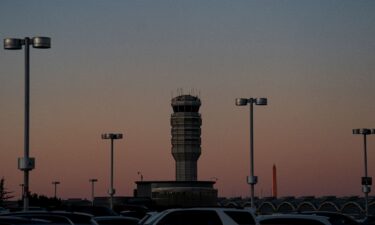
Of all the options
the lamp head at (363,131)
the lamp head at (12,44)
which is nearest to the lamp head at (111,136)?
the lamp head at (363,131)

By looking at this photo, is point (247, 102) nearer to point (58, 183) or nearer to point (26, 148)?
point (26, 148)

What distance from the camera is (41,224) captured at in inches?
721

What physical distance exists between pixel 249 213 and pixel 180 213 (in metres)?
2.05

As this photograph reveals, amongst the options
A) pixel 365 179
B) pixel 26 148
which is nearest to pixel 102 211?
pixel 26 148

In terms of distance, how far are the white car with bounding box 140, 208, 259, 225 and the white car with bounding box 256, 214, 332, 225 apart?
0.65 meters

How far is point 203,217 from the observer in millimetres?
23875

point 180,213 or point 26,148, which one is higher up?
point 26,148

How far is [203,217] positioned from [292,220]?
2.63 metres

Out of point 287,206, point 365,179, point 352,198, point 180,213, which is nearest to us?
point 180,213

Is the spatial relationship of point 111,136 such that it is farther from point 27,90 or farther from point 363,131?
point 27,90

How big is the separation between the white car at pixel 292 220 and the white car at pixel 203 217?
0.65m

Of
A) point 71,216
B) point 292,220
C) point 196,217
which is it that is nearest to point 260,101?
point 292,220

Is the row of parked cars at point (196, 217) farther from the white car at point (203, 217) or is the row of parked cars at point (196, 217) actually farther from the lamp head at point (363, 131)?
the lamp head at point (363, 131)

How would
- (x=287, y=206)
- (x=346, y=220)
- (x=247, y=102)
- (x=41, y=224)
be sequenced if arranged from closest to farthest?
(x=41, y=224), (x=346, y=220), (x=247, y=102), (x=287, y=206)
